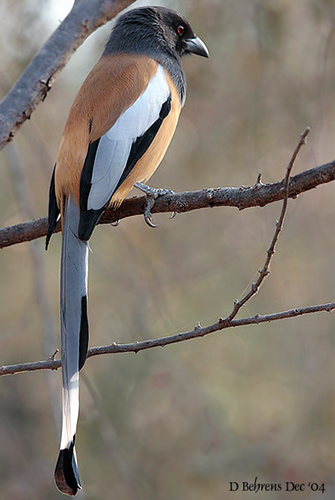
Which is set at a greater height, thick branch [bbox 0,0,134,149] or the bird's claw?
the bird's claw

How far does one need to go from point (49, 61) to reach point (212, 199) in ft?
2.92

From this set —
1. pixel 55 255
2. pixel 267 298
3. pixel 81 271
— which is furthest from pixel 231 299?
pixel 81 271

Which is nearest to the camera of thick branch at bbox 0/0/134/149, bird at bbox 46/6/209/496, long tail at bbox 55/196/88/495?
thick branch at bbox 0/0/134/149

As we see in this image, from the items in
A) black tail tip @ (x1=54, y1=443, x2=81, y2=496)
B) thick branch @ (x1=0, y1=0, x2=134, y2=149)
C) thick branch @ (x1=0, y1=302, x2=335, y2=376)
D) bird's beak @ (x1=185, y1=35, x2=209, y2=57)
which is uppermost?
bird's beak @ (x1=185, y1=35, x2=209, y2=57)

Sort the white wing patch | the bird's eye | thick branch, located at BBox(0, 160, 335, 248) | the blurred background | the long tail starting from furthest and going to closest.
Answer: the blurred background < the bird's eye < the white wing patch < thick branch, located at BBox(0, 160, 335, 248) < the long tail

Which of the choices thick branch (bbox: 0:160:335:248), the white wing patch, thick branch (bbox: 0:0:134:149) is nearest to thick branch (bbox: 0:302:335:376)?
thick branch (bbox: 0:160:335:248)

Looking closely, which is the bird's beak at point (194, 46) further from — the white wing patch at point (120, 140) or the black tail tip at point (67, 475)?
the black tail tip at point (67, 475)

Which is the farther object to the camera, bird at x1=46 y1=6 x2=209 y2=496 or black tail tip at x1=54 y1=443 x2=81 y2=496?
bird at x1=46 y1=6 x2=209 y2=496

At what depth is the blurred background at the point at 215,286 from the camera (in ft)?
17.4

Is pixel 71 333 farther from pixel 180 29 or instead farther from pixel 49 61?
pixel 180 29

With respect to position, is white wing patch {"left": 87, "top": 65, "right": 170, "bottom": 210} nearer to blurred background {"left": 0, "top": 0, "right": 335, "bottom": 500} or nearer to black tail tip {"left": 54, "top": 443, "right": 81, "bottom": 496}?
black tail tip {"left": 54, "top": 443, "right": 81, "bottom": 496}

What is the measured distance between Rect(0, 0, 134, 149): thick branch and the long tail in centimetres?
86

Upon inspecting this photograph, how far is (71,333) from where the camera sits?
2652 millimetres

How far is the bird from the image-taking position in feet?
9.06
